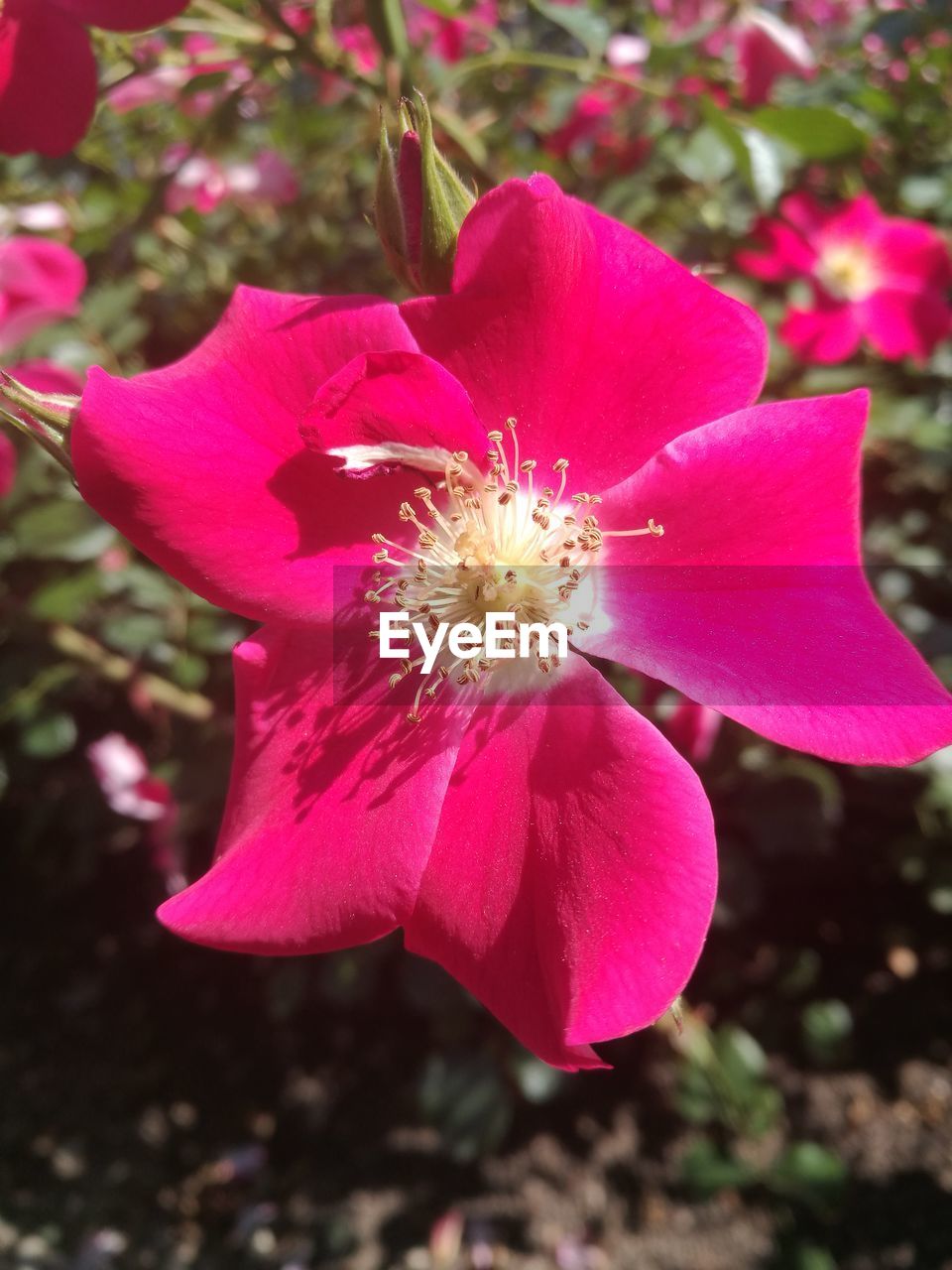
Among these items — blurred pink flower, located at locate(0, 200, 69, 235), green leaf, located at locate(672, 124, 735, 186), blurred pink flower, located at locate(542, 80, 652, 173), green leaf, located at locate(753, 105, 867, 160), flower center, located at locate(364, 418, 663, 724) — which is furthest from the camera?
blurred pink flower, located at locate(542, 80, 652, 173)

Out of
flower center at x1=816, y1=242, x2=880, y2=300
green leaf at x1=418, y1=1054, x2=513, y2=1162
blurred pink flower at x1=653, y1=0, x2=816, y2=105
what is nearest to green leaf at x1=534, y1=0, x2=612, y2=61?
blurred pink flower at x1=653, y1=0, x2=816, y2=105

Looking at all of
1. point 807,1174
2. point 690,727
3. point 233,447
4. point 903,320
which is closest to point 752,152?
point 903,320

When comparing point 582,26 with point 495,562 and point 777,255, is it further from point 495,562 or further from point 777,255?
point 495,562

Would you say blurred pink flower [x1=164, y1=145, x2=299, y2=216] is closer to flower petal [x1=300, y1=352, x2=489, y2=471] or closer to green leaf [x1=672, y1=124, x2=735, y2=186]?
green leaf [x1=672, y1=124, x2=735, y2=186]

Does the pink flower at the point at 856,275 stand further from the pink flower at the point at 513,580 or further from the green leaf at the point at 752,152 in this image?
the pink flower at the point at 513,580

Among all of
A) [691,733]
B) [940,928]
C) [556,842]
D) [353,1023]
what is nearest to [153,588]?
[691,733]

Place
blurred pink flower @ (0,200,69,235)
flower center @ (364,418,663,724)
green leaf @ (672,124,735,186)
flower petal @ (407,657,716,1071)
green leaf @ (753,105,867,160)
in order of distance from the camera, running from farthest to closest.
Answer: blurred pink flower @ (0,200,69,235) → green leaf @ (672,124,735,186) → green leaf @ (753,105,867,160) → flower center @ (364,418,663,724) → flower petal @ (407,657,716,1071)

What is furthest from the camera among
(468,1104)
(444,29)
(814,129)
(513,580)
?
(468,1104)

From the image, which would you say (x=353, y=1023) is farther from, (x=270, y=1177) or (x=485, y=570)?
(x=485, y=570)
